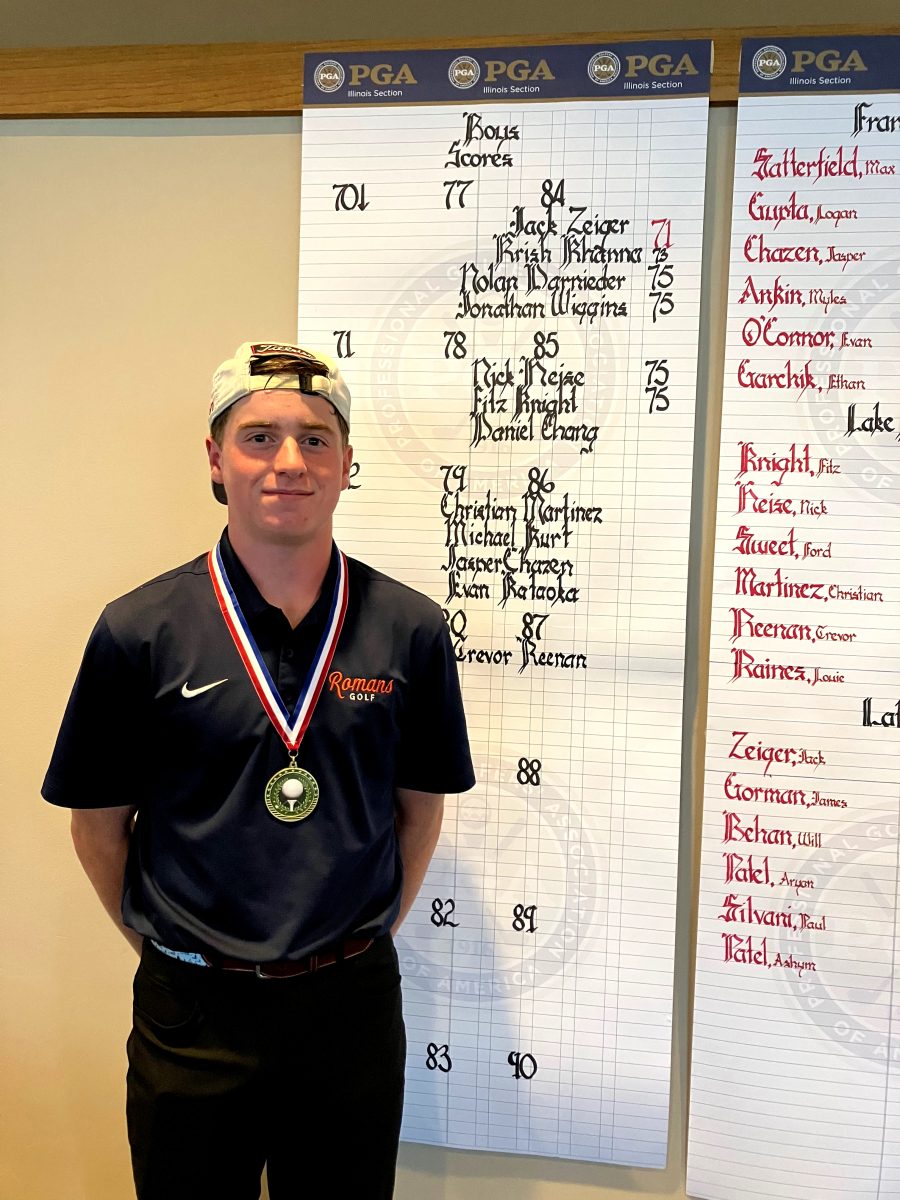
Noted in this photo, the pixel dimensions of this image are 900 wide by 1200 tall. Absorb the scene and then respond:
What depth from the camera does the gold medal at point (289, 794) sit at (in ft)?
3.94

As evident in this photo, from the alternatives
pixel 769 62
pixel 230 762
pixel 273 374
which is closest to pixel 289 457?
pixel 273 374

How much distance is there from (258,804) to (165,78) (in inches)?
51.2

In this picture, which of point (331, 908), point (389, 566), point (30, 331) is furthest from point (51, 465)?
point (331, 908)

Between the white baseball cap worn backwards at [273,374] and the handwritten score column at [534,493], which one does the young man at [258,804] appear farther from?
the handwritten score column at [534,493]

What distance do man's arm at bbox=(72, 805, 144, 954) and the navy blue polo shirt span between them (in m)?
0.04

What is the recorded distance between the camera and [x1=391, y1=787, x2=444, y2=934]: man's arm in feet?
4.69

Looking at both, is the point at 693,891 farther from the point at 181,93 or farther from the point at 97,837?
the point at 181,93

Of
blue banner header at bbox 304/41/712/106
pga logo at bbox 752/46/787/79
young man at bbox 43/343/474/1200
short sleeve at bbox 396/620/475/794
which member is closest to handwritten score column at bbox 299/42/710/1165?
blue banner header at bbox 304/41/712/106

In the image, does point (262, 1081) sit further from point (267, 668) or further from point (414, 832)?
point (267, 668)

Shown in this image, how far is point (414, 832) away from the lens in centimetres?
145

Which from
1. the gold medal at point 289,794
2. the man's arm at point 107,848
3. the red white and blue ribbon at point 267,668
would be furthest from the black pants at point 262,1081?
the red white and blue ribbon at point 267,668

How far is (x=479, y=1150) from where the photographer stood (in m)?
1.67

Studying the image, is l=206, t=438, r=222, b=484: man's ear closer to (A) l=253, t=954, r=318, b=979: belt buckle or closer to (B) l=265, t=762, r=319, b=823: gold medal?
(B) l=265, t=762, r=319, b=823: gold medal

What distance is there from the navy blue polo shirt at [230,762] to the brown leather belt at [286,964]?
0.08 ft
